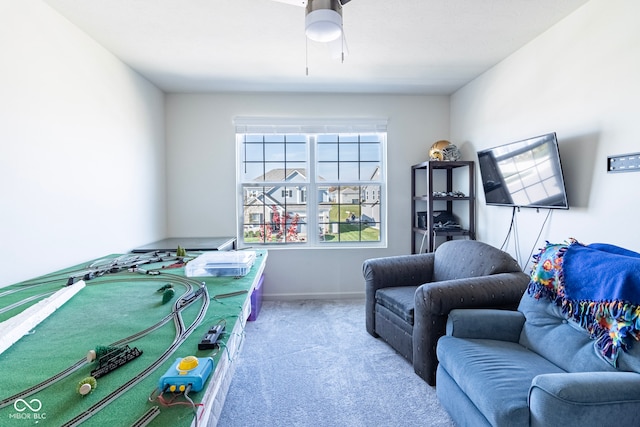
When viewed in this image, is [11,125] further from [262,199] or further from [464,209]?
[464,209]

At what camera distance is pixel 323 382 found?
2.06 meters

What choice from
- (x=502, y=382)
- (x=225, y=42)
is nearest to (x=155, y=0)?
(x=225, y=42)

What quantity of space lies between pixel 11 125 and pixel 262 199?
2.32m

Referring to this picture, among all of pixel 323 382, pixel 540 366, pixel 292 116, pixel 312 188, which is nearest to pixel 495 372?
pixel 540 366

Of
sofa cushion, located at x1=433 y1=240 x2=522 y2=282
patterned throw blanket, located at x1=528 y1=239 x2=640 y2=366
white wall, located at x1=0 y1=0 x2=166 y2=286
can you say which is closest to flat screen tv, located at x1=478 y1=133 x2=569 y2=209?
sofa cushion, located at x1=433 y1=240 x2=522 y2=282

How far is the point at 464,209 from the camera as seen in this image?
138 inches

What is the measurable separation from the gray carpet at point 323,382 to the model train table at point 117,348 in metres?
0.29

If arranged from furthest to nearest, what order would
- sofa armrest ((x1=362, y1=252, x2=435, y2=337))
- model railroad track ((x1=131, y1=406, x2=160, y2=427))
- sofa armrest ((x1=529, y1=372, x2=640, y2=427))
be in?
1. sofa armrest ((x1=362, y1=252, x2=435, y2=337))
2. sofa armrest ((x1=529, y1=372, x2=640, y2=427))
3. model railroad track ((x1=131, y1=406, x2=160, y2=427))

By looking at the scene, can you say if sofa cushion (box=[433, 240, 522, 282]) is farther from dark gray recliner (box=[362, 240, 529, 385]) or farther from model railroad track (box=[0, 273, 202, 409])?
model railroad track (box=[0, 273, 202, 409])

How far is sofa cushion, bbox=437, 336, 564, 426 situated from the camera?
4.02 feet

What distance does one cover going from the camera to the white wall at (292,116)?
3607mm

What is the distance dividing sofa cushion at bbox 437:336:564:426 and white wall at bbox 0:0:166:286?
8.03 ft

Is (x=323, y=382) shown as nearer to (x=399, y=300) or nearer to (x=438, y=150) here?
(x=399, y=300)

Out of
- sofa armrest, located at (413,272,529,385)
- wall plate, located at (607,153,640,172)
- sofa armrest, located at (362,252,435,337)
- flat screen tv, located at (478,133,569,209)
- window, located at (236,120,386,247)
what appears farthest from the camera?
window, located at (236,120,386,247)
